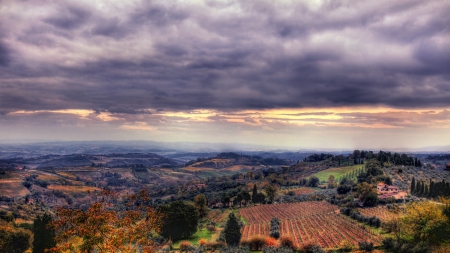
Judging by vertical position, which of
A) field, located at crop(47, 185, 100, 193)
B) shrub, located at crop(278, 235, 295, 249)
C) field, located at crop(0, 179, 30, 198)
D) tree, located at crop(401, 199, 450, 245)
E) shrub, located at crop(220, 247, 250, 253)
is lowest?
field, located at crop(47, 185, 100, 193)

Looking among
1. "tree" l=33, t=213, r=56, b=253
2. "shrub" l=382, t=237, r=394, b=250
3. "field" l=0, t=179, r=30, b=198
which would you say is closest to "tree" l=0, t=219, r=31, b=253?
"tree" l=33, t=213, r=56, b=253

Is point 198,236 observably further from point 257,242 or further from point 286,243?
point 286,243

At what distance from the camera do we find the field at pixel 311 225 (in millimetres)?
50250

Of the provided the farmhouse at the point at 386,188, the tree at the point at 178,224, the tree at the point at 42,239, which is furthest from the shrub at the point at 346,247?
the farmhouse at the point at 386,188

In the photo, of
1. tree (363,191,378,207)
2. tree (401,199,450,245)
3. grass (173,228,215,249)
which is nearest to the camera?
tree (401,199,450,245)

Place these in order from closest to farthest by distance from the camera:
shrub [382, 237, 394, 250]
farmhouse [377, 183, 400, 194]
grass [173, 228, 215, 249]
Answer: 1. shrub [382, 237, 394, 250]
2. grass [173, 228, 215, 249]
3. farmhouse [377, 183, 400, 194]

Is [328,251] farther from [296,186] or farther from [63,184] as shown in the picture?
[63,184]

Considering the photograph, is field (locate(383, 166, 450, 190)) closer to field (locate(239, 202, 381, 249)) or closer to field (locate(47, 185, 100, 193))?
field (locate(239, 202, 381, 249))

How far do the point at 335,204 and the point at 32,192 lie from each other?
517 ft

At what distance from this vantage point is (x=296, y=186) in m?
149

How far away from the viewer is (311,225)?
206 ft

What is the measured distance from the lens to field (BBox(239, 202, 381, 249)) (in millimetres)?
50250

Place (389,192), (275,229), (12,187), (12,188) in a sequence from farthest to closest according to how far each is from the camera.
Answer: (12,187), (12,188), (389,192), (275,229)

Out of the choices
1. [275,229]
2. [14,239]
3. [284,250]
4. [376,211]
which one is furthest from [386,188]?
[14,239]
